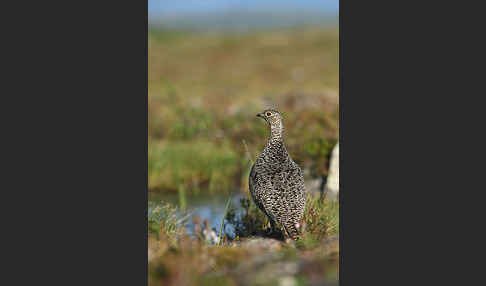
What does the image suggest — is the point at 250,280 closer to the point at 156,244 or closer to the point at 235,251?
the point at 235,251

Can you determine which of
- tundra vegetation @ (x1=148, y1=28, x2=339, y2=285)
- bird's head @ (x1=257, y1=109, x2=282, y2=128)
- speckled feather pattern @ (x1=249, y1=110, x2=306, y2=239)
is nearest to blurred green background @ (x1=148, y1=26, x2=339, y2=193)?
tundra vegetation @ (x1=148, y1=28, x2=339, y2=285)

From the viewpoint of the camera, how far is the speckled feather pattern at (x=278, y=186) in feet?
22.7

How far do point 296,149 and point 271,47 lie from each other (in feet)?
156

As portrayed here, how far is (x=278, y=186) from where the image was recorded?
23.0 feet

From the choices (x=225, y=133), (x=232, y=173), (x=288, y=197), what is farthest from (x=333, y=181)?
(x=225, y=133)

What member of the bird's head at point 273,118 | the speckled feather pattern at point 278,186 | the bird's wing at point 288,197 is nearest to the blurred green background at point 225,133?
the bird's head at point 273,118

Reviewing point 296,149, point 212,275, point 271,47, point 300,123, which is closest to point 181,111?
point 300,123

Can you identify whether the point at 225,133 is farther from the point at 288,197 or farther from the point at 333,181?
the point at 288,197

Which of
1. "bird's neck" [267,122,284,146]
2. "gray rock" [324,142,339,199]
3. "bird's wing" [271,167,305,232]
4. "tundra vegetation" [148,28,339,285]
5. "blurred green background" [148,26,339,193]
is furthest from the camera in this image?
"blurred green background" [148,26,339,193]

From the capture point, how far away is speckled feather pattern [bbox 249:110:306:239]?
6926mm

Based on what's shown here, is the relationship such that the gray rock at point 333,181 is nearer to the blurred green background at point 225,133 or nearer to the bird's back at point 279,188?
the blurred green background at point 225,133

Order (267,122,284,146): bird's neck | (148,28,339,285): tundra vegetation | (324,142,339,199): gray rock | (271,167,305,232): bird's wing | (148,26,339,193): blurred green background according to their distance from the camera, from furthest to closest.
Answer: (148,26,339,193): blurred green background → (324,142,339,199): gray rock → (267,122,284,146): bird's neck → (271,167,305,232): bird's wing → (148,28,339,285): tundra vegetation

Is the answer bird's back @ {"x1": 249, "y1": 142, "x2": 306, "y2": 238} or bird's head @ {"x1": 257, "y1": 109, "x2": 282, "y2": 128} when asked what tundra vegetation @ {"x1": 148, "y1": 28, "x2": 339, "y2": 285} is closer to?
bird's back @ {"x1": 249, "y1": 142, "x2": 306, "y2": 238}

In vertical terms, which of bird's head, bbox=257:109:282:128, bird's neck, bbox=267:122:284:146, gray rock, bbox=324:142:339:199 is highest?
bird's head, bbox=257:109:282:128
